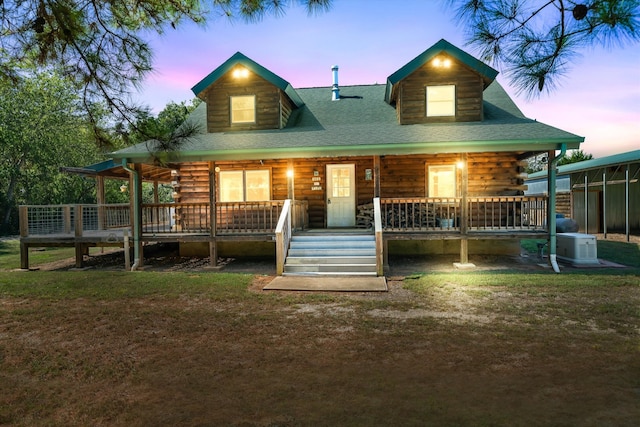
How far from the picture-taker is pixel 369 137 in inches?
497

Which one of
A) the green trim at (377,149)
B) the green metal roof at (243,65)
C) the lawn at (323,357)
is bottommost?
the lawn at (323,357)

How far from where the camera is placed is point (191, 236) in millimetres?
12844

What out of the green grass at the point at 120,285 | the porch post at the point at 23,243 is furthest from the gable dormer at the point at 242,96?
the porch post at the point at 23,243

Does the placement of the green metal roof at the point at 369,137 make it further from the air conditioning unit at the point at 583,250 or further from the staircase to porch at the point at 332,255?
the air conditioning unit at the point at 583,250

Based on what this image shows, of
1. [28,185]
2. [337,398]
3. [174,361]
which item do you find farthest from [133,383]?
[28,185]

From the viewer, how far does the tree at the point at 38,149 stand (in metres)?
29.5

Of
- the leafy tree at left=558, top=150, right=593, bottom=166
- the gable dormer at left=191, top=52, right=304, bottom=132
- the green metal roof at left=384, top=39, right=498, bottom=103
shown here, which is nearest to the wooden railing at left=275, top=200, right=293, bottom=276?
the gable dormer at left=191, top=52, right=304, bottom=132

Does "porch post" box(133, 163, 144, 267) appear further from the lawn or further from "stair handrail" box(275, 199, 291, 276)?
"stair handrail" box(275, 199, 291, 276)

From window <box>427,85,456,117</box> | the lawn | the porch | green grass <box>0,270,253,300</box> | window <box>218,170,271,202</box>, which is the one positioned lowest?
the lawn

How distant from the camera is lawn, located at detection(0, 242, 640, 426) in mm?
3609

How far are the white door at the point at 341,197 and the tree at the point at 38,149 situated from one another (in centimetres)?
2282

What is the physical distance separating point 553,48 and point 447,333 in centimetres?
391

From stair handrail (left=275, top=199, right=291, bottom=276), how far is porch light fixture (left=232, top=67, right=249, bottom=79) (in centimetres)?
601

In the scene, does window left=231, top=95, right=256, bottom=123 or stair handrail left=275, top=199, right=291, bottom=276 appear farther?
window left=231, top=95, right=256, bottom=123
